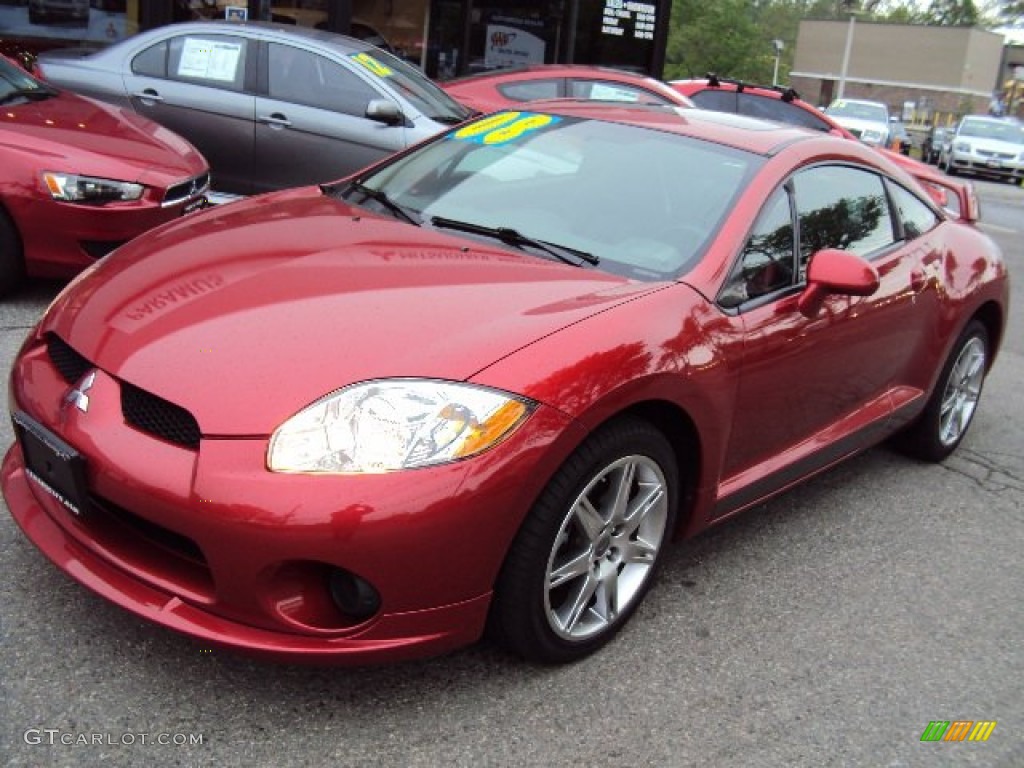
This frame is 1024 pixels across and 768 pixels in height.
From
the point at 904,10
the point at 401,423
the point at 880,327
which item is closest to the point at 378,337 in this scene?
the point at 401,423

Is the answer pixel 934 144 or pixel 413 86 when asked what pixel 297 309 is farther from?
pixel 934 144

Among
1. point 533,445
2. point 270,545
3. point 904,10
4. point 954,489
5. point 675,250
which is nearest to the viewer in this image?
point 270,545

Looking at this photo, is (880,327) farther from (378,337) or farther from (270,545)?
(270,545)

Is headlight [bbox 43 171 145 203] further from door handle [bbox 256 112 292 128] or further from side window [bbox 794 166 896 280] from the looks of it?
side window [bbox 794 166 896 280]

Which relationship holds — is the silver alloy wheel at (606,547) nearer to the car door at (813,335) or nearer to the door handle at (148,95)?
the car door at (813,335)

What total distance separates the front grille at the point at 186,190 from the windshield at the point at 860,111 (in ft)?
75.0

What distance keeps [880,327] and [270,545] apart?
2.50m

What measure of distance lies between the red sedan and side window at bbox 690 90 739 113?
22.1 feet

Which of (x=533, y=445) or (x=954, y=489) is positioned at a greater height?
(x=533, y=445)

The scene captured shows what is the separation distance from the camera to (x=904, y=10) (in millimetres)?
92250

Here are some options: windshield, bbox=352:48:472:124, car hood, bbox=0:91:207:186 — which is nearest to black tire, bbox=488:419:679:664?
car hood, bbox=0:91:207:186

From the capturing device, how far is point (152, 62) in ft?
23.8
